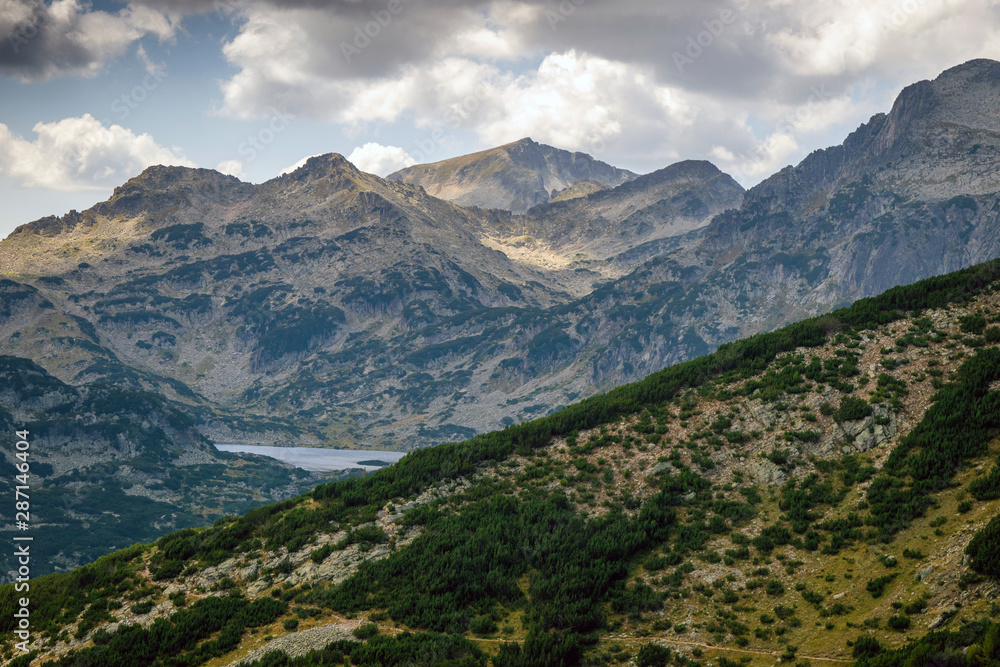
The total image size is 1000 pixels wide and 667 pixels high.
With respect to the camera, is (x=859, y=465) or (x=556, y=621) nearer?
(x=556, y=621)

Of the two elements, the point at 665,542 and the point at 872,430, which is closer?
the point at 665,542

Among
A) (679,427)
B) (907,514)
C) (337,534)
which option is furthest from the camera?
(679,427)

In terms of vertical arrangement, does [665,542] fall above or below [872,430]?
below

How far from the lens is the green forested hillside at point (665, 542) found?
183 feet

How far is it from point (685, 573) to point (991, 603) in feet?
84.6

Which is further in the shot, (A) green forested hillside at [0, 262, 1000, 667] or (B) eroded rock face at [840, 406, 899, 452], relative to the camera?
(B) eroded rock face at [840, 406, 899, 452]

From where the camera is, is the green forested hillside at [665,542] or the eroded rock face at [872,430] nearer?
the green forested hillside at [665,542]

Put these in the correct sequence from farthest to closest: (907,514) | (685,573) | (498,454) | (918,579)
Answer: (498,454) → (685,573) → (907,514) → (918,579)

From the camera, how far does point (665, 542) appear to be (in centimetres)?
7181

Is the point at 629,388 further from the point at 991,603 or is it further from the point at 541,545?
the point at 991,603

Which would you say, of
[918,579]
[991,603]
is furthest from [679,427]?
[991,603]

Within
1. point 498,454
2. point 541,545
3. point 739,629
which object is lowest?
point 739,629

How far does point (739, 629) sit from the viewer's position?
5647 centimetres

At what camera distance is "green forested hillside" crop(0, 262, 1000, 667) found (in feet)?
183
